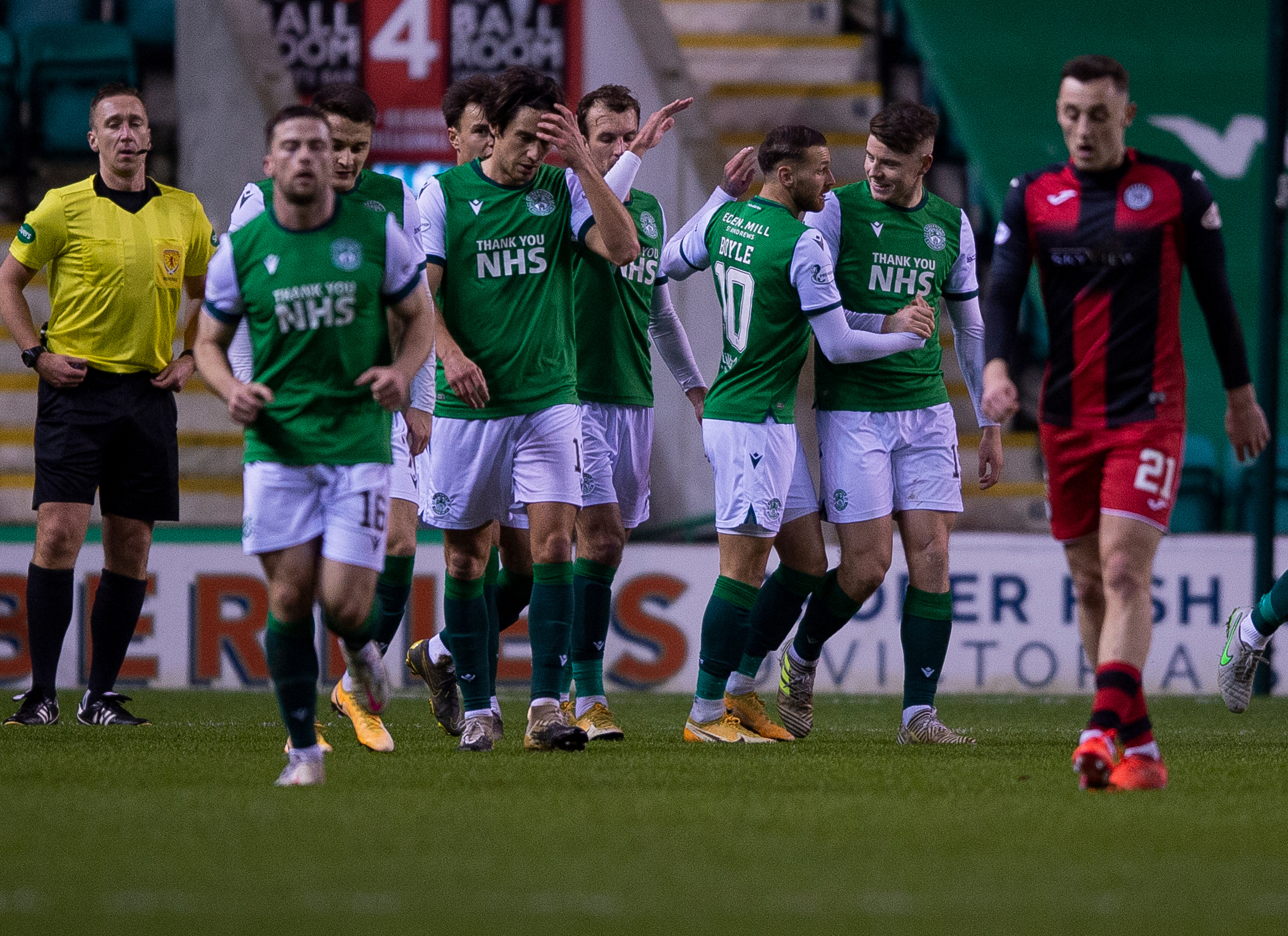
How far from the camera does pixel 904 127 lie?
252 inches

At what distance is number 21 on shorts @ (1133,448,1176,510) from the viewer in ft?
15.9

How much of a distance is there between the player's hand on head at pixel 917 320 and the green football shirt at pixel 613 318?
3.19 ft

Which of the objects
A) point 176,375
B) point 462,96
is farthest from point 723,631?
point 176,375

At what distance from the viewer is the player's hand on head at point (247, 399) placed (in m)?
4.63

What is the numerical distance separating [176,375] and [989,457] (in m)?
3.14

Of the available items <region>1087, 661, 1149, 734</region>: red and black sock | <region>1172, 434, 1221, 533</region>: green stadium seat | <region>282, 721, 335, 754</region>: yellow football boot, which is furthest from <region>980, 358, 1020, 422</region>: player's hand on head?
<region>1172, 434, 1221, 533</region>: green stadium seat

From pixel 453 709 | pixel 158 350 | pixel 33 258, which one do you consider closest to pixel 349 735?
pixel 453 709

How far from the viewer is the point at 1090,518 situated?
508 cm

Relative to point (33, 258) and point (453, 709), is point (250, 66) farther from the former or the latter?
point (453, 709)

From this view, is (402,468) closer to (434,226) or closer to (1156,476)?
(434,226)

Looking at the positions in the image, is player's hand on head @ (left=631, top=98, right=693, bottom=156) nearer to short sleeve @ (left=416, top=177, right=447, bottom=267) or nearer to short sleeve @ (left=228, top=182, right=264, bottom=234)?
short sleeve @ (left=416, top=177, right=447, bottom=267)

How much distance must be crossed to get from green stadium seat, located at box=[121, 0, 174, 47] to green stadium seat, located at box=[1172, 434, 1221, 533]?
24.5ft

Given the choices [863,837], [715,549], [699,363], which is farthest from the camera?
[699,363]

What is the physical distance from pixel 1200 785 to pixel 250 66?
9039mm
